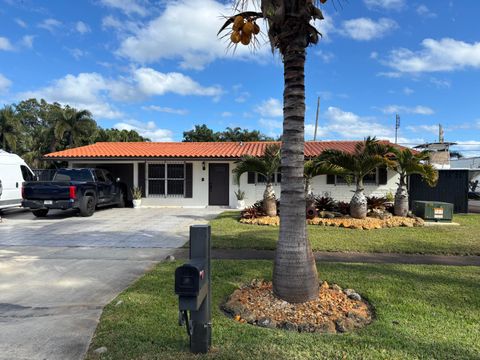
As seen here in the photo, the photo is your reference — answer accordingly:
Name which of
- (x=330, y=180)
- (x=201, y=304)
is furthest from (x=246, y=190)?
(x=201, y=304)

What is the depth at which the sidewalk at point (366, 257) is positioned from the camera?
7023 mm

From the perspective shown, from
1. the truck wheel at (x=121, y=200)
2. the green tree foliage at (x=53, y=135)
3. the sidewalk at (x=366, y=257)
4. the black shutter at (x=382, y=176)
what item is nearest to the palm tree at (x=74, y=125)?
the green tree foliage at (x=53, y=135)

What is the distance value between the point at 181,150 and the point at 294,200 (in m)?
15.4

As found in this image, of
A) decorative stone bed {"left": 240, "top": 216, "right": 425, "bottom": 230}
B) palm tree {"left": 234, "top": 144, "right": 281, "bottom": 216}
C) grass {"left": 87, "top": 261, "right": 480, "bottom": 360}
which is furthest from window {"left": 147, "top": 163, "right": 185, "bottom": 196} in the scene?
grass {"left": 87, "top": 261, "right": 480, "bottom": 360}

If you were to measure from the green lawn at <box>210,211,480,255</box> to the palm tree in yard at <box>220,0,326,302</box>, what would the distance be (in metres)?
3.86

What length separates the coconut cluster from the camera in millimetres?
4352

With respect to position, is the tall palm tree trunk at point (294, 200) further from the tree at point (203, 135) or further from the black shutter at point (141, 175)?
the tree at point (203, 135)

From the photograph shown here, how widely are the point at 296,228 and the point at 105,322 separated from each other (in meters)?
2.33

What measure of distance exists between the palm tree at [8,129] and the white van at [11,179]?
24785mm

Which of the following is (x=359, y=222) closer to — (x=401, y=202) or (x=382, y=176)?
(x=401, y=202)

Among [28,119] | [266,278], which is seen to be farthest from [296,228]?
[28,119]

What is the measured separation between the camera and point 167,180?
60.3 ft

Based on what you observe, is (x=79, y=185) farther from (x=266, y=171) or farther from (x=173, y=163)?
(x=266, y=171)

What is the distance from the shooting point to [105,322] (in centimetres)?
401
